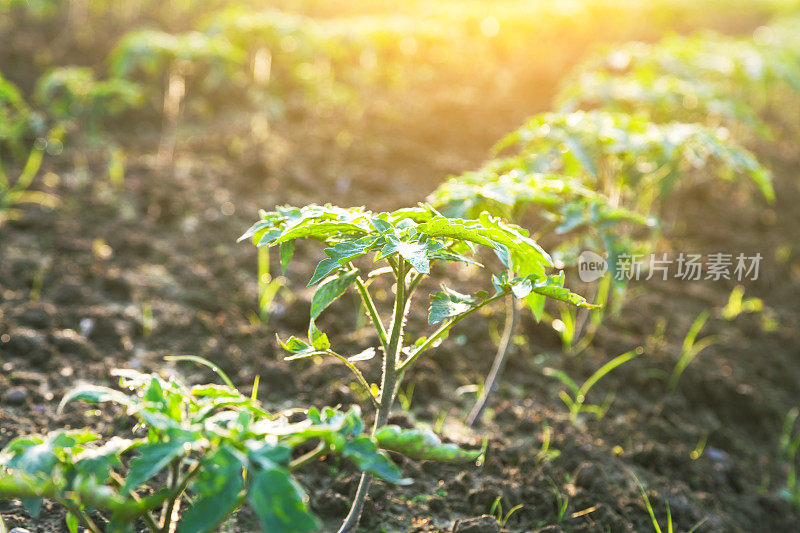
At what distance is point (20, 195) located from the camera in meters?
3.54

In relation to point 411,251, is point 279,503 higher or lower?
lower

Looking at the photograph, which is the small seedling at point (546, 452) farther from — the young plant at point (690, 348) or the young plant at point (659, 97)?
the young plant at point (659, 97)

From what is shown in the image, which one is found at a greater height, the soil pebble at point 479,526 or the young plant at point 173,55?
the young plant at point 173,55

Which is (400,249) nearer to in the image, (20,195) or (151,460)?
(151,460)

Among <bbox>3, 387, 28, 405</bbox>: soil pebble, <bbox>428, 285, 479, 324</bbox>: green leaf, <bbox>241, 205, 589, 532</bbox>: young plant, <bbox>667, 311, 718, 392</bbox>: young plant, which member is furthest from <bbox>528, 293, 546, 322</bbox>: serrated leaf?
<bbox>3, 387, 28, 405</bbox>: soil pebble

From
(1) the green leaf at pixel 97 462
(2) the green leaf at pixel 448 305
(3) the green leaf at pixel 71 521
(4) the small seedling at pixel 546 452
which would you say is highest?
(2) the green leaf at pixel 448 305

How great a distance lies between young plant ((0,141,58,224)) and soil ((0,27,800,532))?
→ 0.08 m

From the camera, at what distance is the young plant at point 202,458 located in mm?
958

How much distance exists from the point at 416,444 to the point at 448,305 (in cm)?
31

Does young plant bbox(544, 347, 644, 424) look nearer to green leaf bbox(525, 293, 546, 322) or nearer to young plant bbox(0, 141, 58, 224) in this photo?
green leaf bbox(525, 293, 546, 322)

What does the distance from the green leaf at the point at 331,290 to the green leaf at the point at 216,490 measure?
377 millimetres

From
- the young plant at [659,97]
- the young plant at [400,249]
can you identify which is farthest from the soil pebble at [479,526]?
the young plant at [659,97]

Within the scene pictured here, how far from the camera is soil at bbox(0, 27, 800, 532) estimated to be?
206cm

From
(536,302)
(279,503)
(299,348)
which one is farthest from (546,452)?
(279,503)
